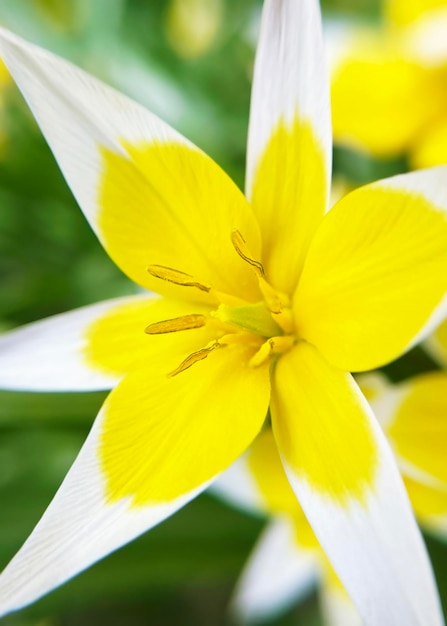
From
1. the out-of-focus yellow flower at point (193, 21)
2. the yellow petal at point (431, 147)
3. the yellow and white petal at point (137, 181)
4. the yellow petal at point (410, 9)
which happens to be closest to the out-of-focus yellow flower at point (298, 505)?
the yellow and white petal at point (137, 181)

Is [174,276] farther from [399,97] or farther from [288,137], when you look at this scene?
[399,97]

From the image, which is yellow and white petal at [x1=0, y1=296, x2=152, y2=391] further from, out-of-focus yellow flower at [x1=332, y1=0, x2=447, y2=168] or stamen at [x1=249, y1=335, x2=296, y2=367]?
out-of-focus yellow flower at [x1=332, y1=0, x2=447, y2=168]

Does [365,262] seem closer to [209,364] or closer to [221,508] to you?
[209,364]

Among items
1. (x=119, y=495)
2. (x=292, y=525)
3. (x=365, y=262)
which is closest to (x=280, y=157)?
(x=365, y=262)

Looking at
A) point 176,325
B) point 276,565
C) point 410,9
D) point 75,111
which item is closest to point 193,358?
point 176,325

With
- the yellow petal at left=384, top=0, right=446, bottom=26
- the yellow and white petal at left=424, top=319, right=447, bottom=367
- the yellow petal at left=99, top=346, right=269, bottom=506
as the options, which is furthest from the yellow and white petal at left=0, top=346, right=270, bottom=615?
the yellow petal at left=384, top=0, right=446, bottom=26

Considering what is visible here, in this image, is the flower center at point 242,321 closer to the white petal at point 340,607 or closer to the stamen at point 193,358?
the stamen at point 193,358
